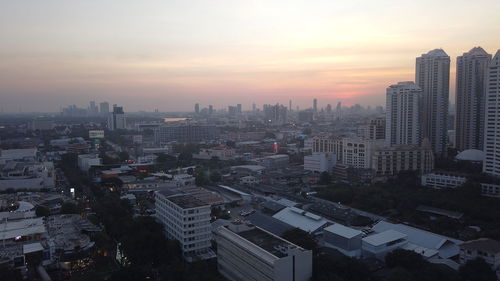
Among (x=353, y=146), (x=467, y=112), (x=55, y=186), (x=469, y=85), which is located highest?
(x=469, y=85)

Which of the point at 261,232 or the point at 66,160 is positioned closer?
the point at 261,232

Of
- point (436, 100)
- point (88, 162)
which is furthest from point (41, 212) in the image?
point (436, 100)

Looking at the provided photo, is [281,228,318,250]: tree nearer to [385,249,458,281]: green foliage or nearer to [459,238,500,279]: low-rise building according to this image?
[385,249,458,281]: green foliage

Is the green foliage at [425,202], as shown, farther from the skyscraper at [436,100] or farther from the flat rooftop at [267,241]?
the skyscraper at [436,100]

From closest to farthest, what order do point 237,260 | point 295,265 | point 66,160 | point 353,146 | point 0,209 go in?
point 295,265
point 237,260
point 0,209
point 353,146
point 66,160

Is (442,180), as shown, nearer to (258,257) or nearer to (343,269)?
(343,269)

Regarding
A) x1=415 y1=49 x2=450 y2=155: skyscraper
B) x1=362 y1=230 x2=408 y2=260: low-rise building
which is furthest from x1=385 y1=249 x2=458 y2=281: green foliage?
x1=415 y1=49 x2=450 y2=155: skyscraper

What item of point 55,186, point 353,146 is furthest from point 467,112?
point 55,186

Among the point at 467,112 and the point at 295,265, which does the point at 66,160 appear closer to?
the point at 295,265
